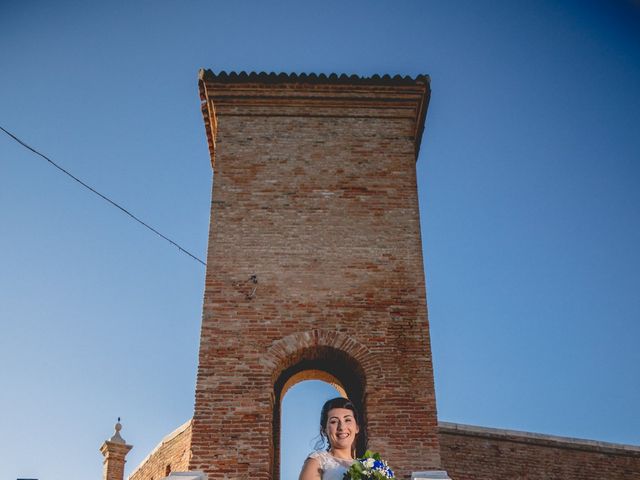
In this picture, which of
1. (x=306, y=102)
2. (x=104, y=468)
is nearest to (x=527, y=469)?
(x=306, y=102)

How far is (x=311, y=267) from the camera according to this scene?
9273 millimetres

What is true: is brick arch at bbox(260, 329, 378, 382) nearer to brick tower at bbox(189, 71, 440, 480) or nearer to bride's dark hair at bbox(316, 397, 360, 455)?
brick tower at bbox(189, 71, 440, 480)

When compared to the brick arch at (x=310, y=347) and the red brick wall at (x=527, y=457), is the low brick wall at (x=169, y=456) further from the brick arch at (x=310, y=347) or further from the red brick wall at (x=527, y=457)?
the red brick wall at (x=527, y=457)

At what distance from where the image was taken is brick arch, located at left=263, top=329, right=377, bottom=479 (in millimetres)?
8562

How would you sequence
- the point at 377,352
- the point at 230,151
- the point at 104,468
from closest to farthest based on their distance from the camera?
the point at 377,352 < the point at 230,151 < the point at 104,468

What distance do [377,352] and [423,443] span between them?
123 cm

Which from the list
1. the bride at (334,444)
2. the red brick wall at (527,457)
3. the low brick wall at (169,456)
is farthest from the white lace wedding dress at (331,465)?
the low brick wall at (169,456)

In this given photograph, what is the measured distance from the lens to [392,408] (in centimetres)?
827

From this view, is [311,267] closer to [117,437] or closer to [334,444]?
[334,444]

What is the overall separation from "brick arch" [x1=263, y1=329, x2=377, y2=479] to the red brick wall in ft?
9.78

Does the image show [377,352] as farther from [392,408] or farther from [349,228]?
[349,228]

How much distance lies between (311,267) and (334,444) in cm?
420

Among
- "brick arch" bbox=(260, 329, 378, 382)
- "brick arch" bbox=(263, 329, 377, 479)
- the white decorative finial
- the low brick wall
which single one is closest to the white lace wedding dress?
"brick arch" bbox=(263, 329, 377, 479)

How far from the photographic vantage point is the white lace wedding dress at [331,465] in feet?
16.1
